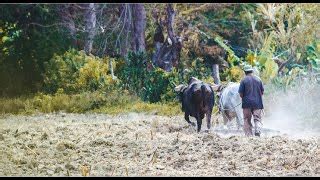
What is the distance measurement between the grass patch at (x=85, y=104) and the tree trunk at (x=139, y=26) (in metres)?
3.94

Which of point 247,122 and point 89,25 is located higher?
point 89,25

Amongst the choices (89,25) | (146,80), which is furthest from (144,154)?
(89,25)

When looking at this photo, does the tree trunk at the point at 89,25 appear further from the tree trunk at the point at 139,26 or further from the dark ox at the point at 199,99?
the dark ox at the point at 199,99

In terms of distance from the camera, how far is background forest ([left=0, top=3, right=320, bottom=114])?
18625 mm

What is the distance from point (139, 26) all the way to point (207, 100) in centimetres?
1062

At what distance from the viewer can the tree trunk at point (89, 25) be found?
23141mm

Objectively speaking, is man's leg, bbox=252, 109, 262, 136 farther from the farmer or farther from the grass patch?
the grass patch

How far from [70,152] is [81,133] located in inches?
73.5

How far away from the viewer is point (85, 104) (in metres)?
18.6

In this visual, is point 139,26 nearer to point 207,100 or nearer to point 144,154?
point 207,100

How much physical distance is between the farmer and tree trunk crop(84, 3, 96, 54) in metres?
10.9

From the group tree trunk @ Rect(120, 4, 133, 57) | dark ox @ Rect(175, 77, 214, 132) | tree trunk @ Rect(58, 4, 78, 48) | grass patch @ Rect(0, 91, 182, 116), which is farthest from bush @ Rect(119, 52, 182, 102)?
dark ox @ Rect(175, 77, 214, 132)

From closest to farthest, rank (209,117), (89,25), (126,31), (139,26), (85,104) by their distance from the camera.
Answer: (209,117) < (85,104) < (126,31) < (139,26) < (89,25)

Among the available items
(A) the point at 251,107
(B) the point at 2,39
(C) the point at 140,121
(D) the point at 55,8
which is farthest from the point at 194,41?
(A) the point at 251,107
